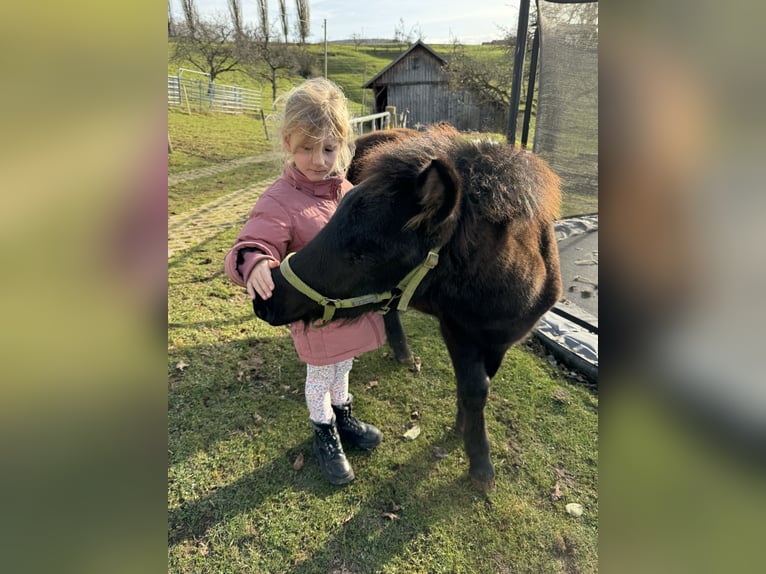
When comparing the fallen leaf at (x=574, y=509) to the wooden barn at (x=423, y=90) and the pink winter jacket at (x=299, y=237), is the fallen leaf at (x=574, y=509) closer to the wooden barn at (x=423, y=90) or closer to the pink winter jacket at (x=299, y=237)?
the pink winter jacket at (x=299, y=237)

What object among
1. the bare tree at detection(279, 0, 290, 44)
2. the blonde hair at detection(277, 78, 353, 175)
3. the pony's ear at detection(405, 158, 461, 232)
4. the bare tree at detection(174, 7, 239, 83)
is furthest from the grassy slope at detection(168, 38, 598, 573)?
the bare tree at detection(279, 0, 290, 44)

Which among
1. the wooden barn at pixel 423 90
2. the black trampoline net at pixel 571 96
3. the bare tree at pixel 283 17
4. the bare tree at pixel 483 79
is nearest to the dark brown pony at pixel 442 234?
the black trampoline net at pixel 571 96

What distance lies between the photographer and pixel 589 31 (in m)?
4.52

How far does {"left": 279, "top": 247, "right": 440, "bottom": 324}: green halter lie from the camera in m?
1.90

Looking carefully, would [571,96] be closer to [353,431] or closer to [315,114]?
[315,114]

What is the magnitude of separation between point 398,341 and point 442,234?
7.75ft

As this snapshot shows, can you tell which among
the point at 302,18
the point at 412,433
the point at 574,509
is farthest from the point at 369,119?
the point at 302,18

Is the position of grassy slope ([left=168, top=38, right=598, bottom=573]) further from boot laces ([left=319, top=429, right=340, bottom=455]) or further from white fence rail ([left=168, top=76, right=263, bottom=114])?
white fence rail ([left=168, top=76, right=263, bottom=114])

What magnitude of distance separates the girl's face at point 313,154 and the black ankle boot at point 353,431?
1762 millimetres

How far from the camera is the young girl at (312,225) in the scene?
2086 millimetres
